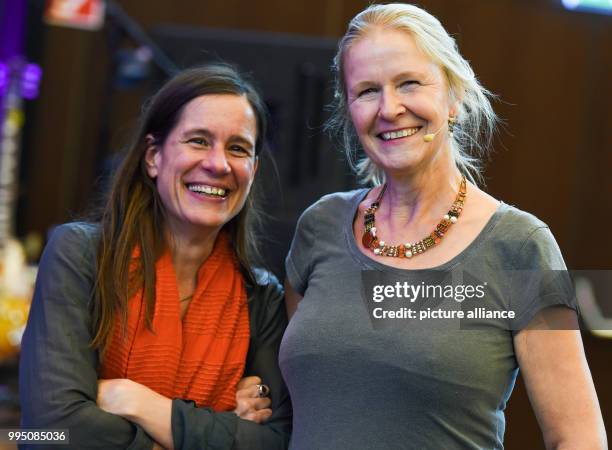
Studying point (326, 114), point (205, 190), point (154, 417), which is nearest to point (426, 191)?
point (205, 190)

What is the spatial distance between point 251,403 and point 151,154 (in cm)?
59

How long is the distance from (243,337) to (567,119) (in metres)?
3.43

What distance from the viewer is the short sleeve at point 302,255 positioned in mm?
1735

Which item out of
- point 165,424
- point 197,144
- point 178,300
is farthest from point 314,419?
point 197,144

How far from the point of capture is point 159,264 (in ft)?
5.84

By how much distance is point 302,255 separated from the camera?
176cm

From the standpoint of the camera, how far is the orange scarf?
A: 169 centimetres

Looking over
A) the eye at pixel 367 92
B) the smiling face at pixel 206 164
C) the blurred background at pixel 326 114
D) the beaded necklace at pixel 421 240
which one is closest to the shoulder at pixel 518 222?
the beaded necklace at pixel 421 240

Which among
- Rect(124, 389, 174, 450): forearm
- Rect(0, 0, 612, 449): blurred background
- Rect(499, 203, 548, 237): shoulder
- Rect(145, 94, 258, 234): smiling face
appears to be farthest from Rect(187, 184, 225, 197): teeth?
Rect(0, 0, 612, 449): blurred background

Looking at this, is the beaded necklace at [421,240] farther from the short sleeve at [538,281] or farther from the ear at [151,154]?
the ear at [151,154]

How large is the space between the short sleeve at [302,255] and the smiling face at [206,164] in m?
0.15

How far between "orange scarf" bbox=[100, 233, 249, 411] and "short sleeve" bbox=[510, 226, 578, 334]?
65 centimetres

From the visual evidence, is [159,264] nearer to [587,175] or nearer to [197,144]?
[197,144]

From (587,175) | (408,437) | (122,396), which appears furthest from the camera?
(587,175)
